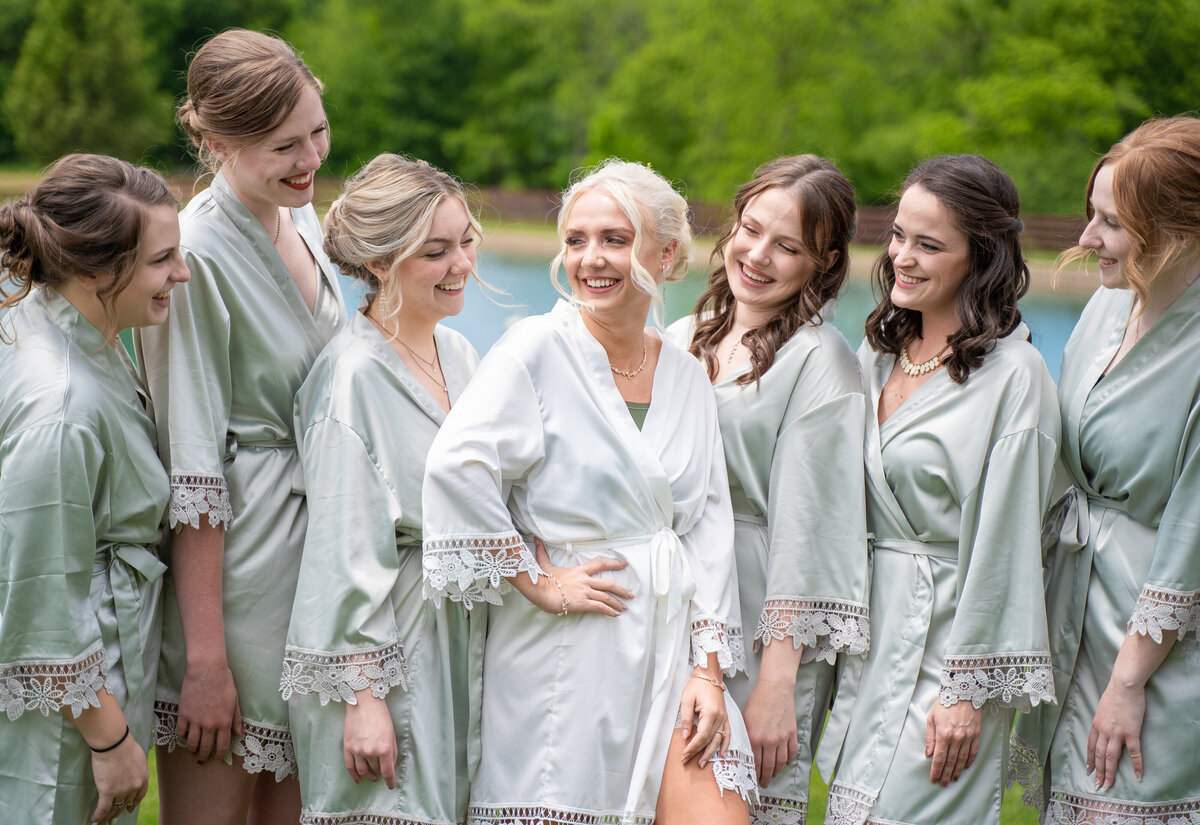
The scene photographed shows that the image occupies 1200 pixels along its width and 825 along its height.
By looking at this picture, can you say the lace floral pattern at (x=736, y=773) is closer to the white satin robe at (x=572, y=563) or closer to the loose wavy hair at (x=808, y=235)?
the white satin robe at (x=572, y=563)

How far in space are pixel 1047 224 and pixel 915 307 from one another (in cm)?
1929

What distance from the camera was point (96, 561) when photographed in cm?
273

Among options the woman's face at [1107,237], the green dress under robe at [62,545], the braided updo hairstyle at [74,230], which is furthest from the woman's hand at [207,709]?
the woman's face at [1107,237]

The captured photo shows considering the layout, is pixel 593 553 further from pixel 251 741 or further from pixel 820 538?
pixel 251 741

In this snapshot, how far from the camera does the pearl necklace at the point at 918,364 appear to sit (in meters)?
3.11

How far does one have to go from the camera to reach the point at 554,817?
2738mm

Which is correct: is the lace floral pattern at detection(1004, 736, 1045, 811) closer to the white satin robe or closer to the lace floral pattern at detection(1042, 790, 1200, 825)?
the lace floral pattern at detection(1042, 790, 1200, 825)

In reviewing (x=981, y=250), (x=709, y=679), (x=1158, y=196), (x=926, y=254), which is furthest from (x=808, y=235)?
(x=709, y=679)

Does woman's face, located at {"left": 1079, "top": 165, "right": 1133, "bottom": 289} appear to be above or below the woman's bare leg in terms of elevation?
above

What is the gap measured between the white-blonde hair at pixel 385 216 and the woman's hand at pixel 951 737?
1.72 meters

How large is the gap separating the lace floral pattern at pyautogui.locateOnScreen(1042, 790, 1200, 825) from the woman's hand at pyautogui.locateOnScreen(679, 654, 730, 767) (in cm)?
102

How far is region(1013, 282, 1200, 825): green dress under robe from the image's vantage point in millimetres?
2920

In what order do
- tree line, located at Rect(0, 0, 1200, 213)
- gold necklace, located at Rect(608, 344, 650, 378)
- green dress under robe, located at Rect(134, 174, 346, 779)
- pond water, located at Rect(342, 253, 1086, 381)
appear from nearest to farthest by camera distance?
green dress under robe, located at Rect(134, 174, 346, 779) → gold necklace, located at Rect(608, 344, 650, 378) → pond water, located at Rect(342, 253, 1086, 381) → tree line, located at Rect(0, 0, 1200, 213)

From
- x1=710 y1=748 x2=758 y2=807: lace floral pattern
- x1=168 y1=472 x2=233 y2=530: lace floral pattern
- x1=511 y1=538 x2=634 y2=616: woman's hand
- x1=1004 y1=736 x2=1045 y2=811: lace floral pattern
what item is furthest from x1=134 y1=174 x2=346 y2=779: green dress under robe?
x1=1004 y1=736 x2=1045 y2=811: lace floral pattern
